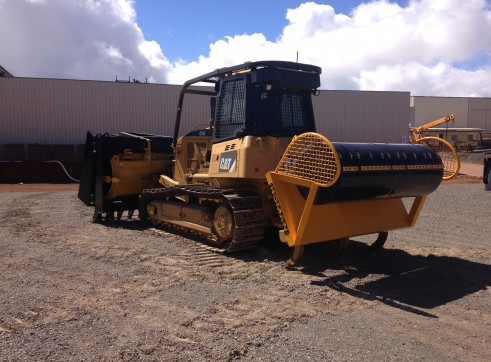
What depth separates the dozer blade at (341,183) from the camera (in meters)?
5.67

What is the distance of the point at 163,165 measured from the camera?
10.7 meters

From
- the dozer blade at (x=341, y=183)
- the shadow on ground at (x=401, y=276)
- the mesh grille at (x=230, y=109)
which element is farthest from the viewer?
the mesh grille at (x=230, y=109)

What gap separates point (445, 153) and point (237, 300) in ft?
13.4

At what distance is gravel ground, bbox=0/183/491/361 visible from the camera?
3.98 meters

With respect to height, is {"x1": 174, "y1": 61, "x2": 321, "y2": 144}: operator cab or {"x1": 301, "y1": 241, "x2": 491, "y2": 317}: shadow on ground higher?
{"x1": 174, "y1": 61, "x2": 321, "y2": 144}: operator cab

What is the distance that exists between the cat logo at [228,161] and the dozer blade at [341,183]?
1.00 metres

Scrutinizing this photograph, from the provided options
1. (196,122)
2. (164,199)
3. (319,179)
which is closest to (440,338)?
(319,179)

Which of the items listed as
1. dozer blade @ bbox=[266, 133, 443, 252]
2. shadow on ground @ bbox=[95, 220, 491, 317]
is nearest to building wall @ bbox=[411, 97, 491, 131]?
shadow on ground @ bbox=[95, 220, 491, 317]

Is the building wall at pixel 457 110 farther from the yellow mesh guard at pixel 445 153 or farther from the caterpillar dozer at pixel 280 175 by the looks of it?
the caterpillar dozer at pixel 280 175

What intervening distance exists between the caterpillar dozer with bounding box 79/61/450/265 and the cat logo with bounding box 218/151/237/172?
1 centimetres

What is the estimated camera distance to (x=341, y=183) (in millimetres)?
5566

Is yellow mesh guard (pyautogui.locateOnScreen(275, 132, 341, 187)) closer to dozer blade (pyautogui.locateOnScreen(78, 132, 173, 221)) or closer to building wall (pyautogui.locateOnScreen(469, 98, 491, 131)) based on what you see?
dozer blade (pyautogui.locateOnScreen(78, 132, 173, 221))

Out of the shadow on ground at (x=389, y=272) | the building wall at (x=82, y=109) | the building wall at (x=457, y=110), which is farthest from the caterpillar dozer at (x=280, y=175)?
the building wall at (x=457, y=110)

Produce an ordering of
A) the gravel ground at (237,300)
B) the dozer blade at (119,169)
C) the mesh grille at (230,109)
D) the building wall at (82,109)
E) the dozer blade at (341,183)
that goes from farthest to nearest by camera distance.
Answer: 1. the building wall at (82,109)
2. the dozer blade at (119,169)
3. the mesh grille at (230,109)
4. the dozer blade at (341,183)
5. the gravel ground at (237,300)
